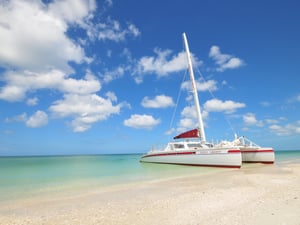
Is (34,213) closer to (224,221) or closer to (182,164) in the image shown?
(224,221)

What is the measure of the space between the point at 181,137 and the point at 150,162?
6.62m

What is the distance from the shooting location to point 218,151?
20.8m

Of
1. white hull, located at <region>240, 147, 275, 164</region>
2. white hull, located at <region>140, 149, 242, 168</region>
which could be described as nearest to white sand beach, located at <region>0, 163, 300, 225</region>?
white hull, located at <region>140, 149, 242, 168</region>

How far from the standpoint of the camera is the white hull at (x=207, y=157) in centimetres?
2017

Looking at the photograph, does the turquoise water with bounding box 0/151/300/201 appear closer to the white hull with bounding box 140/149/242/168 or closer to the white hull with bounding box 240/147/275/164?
the white hull with bounding box 140/149/242/168

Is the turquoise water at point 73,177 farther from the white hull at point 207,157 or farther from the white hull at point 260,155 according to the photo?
the white hull at point 260,155

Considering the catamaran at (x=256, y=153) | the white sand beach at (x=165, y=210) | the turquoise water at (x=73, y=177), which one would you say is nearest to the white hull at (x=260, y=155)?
Answer: the catamaran at (x=256, y=153)

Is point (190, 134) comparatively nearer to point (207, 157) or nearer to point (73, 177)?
point (207, 157)

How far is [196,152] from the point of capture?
22.3m

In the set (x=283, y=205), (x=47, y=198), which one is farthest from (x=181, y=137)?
(x=283, y=205)

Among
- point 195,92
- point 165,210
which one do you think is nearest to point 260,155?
point 195,92

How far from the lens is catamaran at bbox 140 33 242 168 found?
20.3 metres

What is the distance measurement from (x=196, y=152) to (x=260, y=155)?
7.61 m

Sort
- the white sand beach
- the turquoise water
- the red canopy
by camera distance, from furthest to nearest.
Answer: the red canopy, the turquoise water, the white sand beach
